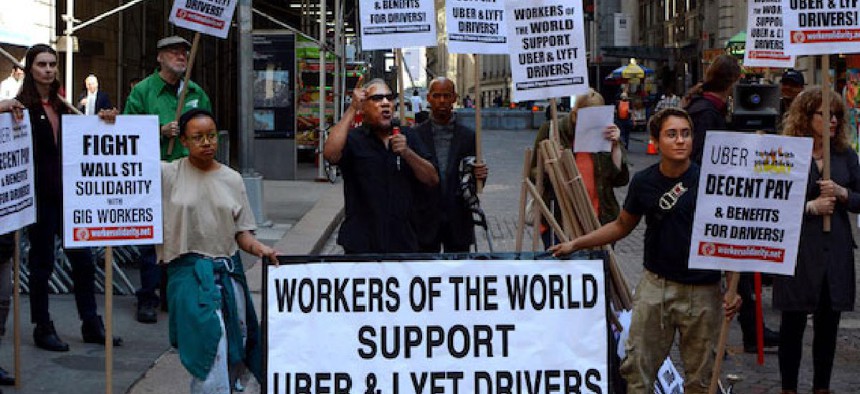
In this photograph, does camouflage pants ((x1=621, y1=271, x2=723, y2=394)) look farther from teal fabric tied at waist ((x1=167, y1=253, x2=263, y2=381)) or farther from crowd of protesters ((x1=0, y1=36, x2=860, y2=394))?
teal fabric tied at waist ((x1=167, y1=253, x2=263, y2=381))

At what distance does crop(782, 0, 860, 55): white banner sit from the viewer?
662cm

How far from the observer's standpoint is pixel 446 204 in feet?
25.2

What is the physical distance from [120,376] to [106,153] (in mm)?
1772

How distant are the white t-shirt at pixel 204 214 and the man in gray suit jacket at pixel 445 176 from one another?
1.87 meters

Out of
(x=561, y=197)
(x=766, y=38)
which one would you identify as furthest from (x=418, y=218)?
(x=766, y=38)

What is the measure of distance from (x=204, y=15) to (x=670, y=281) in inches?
138

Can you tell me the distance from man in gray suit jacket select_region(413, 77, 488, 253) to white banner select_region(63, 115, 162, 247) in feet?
6.42

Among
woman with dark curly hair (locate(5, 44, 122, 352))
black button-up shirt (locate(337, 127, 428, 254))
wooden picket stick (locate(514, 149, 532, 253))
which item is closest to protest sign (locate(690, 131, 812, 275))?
wooden picket stick (locate(514, 149, 532, 253))

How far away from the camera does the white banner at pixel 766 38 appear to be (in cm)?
882

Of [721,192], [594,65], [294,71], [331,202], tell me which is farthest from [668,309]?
[594,65]

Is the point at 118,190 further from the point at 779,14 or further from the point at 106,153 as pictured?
the point at 779,14

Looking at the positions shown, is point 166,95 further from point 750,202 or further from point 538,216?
point 750,202

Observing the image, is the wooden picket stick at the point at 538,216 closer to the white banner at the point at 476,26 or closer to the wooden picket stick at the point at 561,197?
the wooden picket stick at the point at 561,197

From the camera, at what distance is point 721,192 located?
5.55 metres
